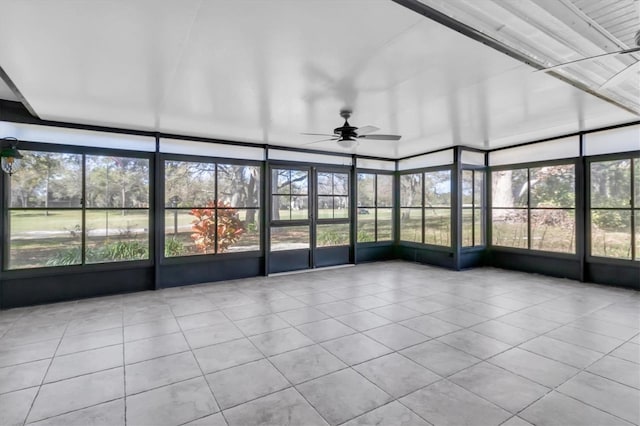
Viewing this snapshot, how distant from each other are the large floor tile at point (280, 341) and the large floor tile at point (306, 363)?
0.34 ft

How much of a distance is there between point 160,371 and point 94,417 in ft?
2.05

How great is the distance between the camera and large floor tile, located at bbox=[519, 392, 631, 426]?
213cm

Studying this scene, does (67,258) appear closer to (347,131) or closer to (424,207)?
(347,131)

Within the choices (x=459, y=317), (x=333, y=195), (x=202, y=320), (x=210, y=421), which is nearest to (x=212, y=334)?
(x=202, y=320)

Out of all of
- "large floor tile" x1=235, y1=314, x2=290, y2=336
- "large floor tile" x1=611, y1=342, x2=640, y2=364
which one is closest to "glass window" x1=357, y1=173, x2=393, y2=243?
"large floor tile" x1=235, y1=314, x2=290, y2=336

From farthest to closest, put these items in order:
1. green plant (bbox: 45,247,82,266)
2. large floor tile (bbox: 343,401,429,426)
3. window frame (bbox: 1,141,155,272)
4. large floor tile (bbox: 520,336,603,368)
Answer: green plant (bbox: 45,247,82,266), window frame (bbox: 1,141,155,272), large floor tile (bbox: 520,336,603,368), large floor tile (bbox: 343,401,429,426)

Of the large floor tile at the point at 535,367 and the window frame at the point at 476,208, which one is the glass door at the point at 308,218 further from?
the large floor tile at the point at 535,367

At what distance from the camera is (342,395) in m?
2.46

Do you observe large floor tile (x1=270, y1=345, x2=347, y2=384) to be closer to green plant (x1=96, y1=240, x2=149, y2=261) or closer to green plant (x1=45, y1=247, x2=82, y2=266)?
green plant (x1=96, y1=240, x2=149, y2=261)

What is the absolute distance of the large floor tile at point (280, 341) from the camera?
323 cm

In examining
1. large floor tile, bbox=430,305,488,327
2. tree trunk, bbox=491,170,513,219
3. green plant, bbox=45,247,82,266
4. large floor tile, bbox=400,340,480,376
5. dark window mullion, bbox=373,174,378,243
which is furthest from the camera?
dark window mullion, bbox=373,174,378,243

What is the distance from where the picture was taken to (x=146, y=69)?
3.15 meters

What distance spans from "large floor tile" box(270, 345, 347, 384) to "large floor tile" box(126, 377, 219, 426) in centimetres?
66

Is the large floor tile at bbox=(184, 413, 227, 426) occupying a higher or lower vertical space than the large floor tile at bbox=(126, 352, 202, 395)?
lower
